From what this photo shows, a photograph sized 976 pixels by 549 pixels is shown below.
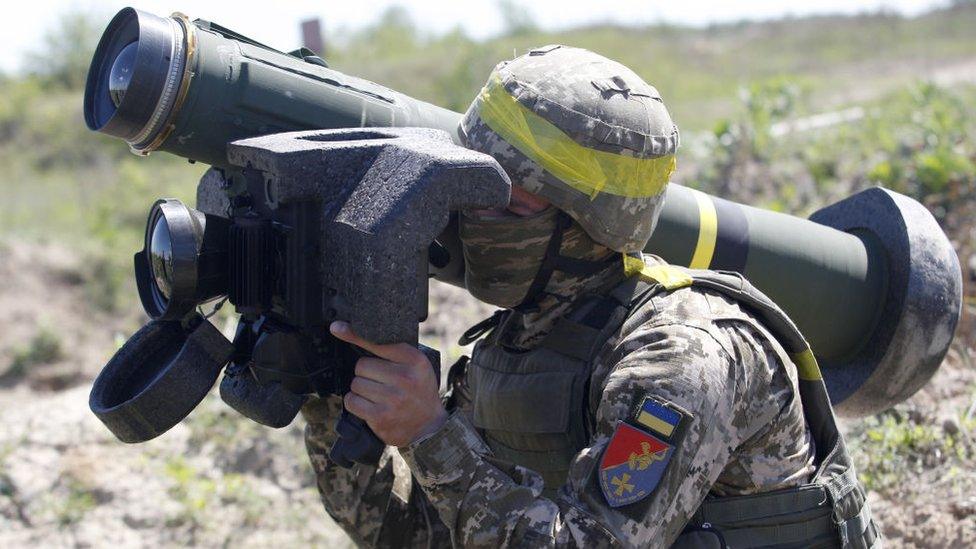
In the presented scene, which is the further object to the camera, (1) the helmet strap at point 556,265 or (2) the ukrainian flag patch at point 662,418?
(1) the helmet strap at point 556,265

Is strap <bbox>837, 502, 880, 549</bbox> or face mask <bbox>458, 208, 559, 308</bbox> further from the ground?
face mask <bbox>458, 208, 559, 308</bbox>

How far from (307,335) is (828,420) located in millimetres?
1167

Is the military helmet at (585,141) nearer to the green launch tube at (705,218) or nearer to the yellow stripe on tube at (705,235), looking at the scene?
the green launch tube at (705,218)

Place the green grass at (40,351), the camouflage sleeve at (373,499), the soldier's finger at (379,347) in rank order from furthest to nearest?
the green grass at (40,351) → the camouflage sleeve at (373,499) → the soldier's finger at (379,347)

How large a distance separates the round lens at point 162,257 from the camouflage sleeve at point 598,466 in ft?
1.86

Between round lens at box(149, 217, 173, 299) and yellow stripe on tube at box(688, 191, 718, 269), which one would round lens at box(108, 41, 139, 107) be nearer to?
round lens at box(149, 217, 173, 299)

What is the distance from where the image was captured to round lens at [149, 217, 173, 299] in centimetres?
205

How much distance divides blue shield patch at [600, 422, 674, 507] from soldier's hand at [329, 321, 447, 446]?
14.4 inches

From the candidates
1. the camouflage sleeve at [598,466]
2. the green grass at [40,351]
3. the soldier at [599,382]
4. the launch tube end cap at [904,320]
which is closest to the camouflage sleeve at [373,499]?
the soldier at [599,382]

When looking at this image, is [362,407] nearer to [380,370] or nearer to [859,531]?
[380,370]

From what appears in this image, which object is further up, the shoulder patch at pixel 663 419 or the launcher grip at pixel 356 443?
the shoulder patch at pixel 663 419

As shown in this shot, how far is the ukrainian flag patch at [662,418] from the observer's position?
79.3 inches

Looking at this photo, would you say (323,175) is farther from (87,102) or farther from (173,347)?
(87,102)

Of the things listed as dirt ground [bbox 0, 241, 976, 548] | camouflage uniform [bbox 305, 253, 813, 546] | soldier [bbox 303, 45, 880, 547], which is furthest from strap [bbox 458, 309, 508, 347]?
dirt ground [bbox 0, 241, 976, 548]
